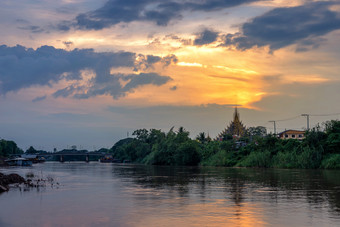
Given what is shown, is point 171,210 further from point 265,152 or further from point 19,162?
point 19,162

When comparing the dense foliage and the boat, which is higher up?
the dense foliage

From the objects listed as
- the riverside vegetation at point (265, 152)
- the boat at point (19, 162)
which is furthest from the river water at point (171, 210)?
the boat at point (19, 162)

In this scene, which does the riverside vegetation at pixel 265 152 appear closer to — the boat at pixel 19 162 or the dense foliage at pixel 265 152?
the dense foliage at pixel 265 152

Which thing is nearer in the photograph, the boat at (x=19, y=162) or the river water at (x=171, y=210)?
the river water at (x=171, y=210)

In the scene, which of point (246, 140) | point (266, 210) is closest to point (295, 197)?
point (266, 210)

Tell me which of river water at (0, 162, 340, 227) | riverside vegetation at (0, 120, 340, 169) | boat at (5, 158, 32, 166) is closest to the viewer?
river water at (0, 162, 340, 227)

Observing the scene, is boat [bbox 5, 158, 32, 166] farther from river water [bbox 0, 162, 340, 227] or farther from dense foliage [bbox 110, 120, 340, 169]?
river water [bbox 0, 162, 340, 227]

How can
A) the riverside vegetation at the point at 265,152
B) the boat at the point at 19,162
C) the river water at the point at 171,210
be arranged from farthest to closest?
1. the boat at the point at 19,162
2. the riverside vegetation at the point at 265,152
3. the river water at the point at 171,210

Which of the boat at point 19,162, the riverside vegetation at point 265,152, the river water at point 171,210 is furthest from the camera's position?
the boat at point 19,162

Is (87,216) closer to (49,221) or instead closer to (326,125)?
(49,221)

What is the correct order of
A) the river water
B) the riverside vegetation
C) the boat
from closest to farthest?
the river water → the riverside vegetation → the boat

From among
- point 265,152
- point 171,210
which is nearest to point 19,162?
point 265,152

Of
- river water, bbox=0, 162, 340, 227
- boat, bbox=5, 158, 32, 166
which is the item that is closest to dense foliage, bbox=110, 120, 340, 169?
boat, bbox=5, 158, 32, 166

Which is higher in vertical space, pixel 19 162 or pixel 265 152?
pixel 265 152
